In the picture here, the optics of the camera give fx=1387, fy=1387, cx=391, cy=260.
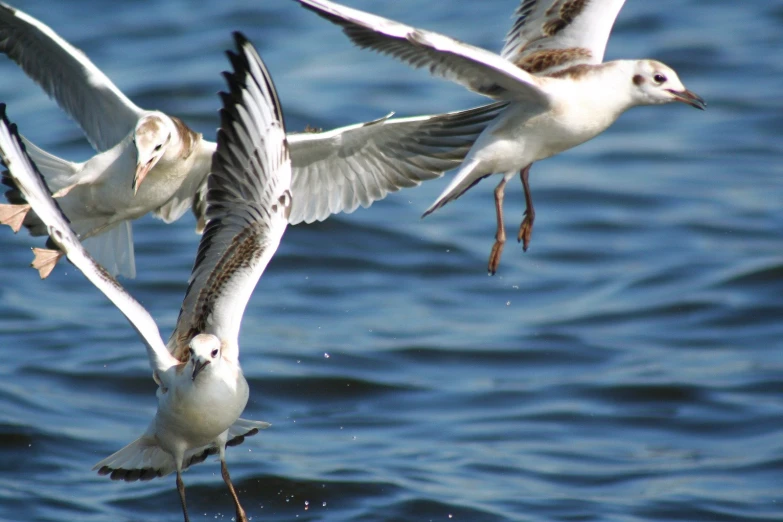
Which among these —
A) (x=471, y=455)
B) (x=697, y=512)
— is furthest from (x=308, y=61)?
(x=697, y=512)

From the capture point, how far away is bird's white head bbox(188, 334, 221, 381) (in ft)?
22.2

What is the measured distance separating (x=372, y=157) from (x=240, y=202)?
1938mm

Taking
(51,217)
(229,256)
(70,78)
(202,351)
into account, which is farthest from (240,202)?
(70,78)

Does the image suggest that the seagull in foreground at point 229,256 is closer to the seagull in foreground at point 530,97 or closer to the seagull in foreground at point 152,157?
the seagull in foreground at point 530,97

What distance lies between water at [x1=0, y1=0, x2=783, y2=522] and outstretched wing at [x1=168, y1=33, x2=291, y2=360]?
3.53m

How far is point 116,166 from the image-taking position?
8.59 metres

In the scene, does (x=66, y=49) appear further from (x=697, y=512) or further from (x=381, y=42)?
(x=697, y=512)

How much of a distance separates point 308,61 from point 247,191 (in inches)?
556

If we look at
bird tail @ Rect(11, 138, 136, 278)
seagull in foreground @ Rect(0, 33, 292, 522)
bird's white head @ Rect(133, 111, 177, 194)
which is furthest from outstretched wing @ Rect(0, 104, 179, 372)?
bird's white head @ Rect(133, 111, 177, 194)

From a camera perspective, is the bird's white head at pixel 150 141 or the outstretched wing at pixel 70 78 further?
the outstretched wing at pixel 70 78

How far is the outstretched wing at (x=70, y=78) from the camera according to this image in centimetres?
883

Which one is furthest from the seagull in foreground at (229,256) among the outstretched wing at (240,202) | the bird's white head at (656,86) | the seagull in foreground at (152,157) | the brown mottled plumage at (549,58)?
the bird's white head at (656,86)

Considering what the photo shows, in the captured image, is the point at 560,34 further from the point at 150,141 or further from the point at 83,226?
the point at 83,226

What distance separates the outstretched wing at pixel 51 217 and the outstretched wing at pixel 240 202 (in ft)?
1.84
